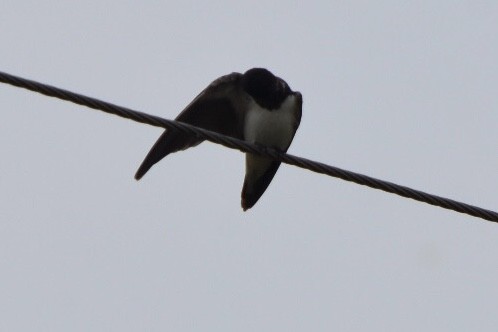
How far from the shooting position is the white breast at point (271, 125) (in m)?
6.86

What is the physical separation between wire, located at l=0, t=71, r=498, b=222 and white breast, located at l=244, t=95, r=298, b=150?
1.78 metres

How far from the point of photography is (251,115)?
7.03 metres

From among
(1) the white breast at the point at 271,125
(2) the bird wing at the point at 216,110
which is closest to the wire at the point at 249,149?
(1) the white breast at the point at 271,125

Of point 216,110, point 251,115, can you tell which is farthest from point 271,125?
point 216,110

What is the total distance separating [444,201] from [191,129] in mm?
976

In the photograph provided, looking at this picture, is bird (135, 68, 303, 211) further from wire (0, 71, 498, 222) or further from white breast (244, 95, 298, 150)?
wire (0, 71, 498, 222)

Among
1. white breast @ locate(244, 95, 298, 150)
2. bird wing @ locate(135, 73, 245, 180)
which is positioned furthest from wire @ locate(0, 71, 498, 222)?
bird wing @ locate(135, 73, 245, 180)

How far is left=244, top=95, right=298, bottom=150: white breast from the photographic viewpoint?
686cm

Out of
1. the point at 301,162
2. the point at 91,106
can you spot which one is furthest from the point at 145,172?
the point at 91,106

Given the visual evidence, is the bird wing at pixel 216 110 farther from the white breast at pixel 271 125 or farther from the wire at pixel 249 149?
the wire at pixel 249 149

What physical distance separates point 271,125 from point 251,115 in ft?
0.63

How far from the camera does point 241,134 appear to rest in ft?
23.6

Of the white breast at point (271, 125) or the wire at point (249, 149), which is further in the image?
the white breast at point (271, 125)

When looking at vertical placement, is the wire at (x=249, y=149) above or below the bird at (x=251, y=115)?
below
